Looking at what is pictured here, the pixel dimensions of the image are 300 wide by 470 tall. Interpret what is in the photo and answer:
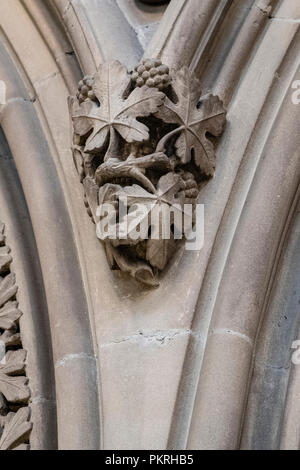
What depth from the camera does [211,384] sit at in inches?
78.7

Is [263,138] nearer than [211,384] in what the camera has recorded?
No

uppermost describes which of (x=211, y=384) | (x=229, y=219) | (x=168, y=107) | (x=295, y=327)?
(x=168, y=107)

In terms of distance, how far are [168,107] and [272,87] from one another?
27 centimetres

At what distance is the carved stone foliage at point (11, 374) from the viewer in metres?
2.16

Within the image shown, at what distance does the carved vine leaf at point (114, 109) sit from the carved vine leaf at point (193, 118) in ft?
0.13

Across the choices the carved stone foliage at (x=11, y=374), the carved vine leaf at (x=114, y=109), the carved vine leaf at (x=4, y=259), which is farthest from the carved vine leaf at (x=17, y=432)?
the carved vine leaf at (x=114, y=109)

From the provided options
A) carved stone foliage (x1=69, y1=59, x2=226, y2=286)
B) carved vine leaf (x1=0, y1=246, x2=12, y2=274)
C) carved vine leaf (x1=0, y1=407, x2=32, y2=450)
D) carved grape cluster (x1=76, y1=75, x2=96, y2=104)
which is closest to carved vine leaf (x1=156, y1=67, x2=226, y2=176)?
carved stone foliage (x1=69, y1=59, x2=226, y2=286)

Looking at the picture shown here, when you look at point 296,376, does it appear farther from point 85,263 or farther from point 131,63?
point 131,63

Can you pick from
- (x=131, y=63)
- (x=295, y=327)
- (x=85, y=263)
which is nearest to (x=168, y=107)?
(x=131, y=63)

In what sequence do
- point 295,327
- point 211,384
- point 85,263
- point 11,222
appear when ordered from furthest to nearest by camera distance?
point 11,222
point 85,263
point 295,327
point 211,384

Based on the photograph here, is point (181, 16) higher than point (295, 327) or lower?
higher

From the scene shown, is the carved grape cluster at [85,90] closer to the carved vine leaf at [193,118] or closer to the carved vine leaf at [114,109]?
the carved vine leaf at [114,109]

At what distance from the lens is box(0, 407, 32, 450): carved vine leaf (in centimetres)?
215

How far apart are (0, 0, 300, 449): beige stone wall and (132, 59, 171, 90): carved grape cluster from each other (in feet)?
0.21
